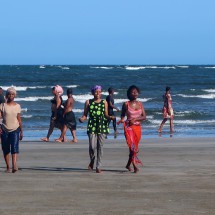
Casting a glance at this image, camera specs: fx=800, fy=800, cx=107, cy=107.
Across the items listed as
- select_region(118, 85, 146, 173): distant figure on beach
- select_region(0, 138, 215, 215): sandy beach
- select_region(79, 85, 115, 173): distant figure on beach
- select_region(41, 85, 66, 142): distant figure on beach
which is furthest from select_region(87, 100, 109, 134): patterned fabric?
select_region(41, 85, 66, 142): distant figure on beach

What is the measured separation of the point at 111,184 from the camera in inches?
446

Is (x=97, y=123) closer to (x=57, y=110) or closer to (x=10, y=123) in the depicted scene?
(x=10, y=123)

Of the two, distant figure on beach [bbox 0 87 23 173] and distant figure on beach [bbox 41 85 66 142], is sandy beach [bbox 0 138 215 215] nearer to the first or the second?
distant figure on beach [bbox 0 87 23 173]

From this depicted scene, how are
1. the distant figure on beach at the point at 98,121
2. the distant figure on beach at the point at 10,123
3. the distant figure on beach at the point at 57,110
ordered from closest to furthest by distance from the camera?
the distant figure on beach at the point at 10,123 → the distant figure on beach at the point at 98,121 → the distant figure on beach at the point at 57,110

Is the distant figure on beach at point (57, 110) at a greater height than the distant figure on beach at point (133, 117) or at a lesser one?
lesser

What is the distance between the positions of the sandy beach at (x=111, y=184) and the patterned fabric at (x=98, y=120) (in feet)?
2.23

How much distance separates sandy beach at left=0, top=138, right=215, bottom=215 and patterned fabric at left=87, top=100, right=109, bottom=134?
0.68 m

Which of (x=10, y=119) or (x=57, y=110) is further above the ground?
(x=10, y=119)

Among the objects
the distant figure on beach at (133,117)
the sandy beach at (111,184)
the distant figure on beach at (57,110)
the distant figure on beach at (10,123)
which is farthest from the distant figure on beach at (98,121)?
the distant figure on beach at (57,110)

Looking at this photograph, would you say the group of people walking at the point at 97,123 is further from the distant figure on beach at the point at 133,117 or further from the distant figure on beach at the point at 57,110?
the distant figure on beach at the point at 57,110

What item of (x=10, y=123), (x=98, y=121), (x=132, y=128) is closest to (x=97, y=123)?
(x=98, y=121)

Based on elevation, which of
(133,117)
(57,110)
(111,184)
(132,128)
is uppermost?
(133,117)

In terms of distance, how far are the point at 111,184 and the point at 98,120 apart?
1779mm

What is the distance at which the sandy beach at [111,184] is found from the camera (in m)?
9.34
